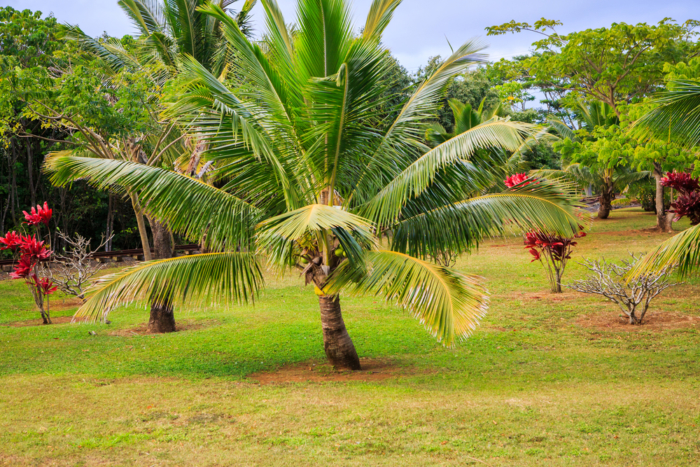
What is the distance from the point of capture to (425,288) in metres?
5.55

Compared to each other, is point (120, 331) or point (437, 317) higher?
point (437, 317)

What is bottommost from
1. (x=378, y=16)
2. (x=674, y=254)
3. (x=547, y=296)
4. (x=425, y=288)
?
(x=547, y=296)

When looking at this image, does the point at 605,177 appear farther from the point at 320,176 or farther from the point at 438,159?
the point at 320,176

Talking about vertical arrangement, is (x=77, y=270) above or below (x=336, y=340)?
above

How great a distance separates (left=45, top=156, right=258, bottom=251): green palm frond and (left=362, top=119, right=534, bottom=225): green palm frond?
1.62 meters

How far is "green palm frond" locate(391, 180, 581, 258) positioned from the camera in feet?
21.2

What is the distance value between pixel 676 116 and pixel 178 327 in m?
9.38

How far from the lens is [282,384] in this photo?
671 cm

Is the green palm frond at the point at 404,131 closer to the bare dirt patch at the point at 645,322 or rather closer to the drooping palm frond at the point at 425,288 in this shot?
the drooping palm frond at the point at 425,288

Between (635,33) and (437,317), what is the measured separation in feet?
47.1

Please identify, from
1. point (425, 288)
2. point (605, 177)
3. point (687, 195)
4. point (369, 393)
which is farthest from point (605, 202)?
point (425, 288)

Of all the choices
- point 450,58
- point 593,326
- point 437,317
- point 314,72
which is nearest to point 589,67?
point 593,326

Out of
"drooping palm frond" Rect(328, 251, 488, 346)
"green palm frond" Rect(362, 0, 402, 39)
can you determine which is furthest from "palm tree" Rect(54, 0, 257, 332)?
"drooping palm frond" Rect(328, 251, 488, 346)

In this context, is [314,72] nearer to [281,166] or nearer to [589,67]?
[281,166]
